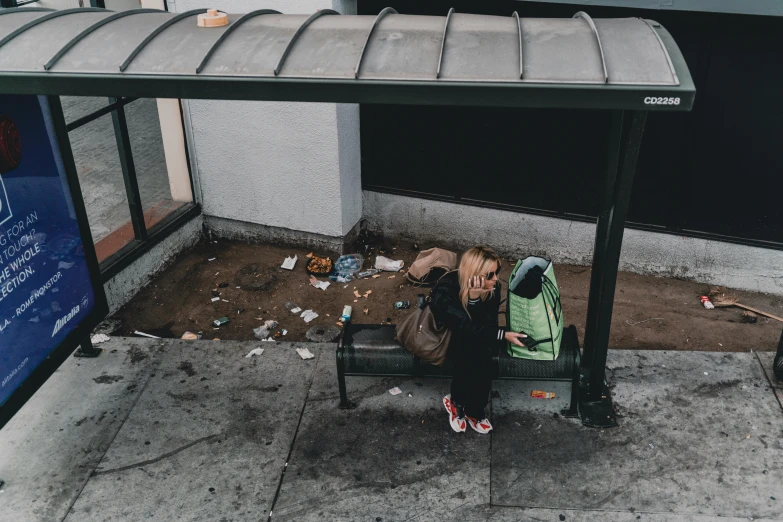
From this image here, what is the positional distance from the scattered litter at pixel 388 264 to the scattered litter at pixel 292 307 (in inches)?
44.8

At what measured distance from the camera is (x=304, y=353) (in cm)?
656

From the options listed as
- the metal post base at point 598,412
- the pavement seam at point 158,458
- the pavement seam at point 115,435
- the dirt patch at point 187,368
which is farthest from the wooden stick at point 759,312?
the pavement seam at point 115,435

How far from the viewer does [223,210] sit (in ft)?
28.1

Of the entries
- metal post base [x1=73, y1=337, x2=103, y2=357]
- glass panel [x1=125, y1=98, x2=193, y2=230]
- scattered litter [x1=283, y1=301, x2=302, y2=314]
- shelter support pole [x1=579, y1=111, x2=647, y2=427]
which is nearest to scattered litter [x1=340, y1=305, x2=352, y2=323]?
scattered litter [x1=283, y1=301, x2=302, y2=314]

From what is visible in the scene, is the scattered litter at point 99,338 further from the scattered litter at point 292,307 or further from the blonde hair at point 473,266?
the blonde hair at point 473,266

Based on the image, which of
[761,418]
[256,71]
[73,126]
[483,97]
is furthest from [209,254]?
[761,418]

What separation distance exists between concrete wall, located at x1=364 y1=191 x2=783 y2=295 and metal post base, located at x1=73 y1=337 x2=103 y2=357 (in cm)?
348

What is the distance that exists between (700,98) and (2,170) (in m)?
5.83

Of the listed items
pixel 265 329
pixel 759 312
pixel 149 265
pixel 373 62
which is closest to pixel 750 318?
pixel 759 312

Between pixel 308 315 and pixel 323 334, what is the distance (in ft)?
1.24

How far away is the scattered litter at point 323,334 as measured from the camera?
7047 millimetres

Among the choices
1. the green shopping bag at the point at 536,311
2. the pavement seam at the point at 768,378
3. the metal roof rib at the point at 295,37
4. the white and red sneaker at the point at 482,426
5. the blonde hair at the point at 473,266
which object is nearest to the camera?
the metal roof rib at the point at 295,37

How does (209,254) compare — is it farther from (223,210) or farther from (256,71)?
(256,71)

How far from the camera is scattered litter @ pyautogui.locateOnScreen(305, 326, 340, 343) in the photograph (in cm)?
705
